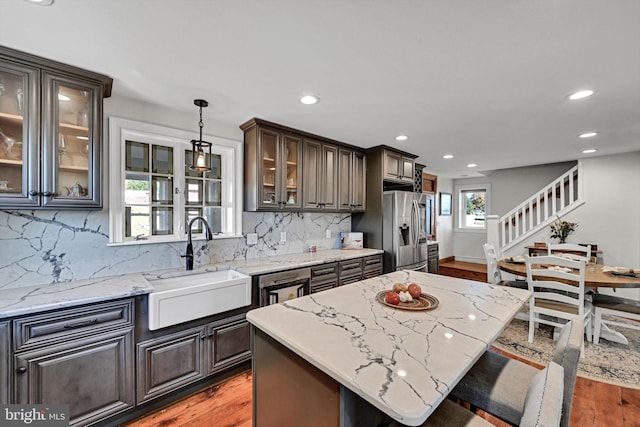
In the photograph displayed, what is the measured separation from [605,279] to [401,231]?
2066mm

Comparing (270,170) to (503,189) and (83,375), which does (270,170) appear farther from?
(503,189)

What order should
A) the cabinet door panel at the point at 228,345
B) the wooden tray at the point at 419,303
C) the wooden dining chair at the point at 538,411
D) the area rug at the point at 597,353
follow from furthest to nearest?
the area rug at the point at 597,353 → the cabinet door panel at the point at 228,345 → the wooden tray at the point at 419,303 → the wooden dining chair at the point at 538,411

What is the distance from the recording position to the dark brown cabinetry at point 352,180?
3641 millimetres

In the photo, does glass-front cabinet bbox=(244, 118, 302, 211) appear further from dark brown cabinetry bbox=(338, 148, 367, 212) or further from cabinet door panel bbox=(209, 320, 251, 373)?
cabinet door panel bbox=(209, 320, 251, 373)

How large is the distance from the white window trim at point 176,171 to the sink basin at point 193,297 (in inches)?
16.8

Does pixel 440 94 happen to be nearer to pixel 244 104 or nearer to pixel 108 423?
pixel 244 104

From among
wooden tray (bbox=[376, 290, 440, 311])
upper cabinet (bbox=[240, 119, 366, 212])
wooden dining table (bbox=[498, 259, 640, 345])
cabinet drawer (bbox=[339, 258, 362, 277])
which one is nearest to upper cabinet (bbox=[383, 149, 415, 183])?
upper cabinet (bbox=[240, 119, 366, 212])

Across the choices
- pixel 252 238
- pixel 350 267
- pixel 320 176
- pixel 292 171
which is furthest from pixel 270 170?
pixel 350 267

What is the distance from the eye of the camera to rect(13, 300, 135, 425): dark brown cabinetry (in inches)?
59.3

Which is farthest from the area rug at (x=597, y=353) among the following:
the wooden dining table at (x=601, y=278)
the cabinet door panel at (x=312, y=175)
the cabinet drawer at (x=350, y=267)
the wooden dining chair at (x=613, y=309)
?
the cabinet door panel at (x=312, y=175)

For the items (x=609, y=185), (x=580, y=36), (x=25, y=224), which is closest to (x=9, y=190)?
(x=25, y=224)

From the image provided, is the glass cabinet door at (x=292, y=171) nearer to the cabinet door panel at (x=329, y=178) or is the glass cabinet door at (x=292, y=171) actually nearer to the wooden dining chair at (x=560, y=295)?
the cabinet door panel at (x=329, y=178)

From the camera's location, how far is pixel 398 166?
408 centimetres

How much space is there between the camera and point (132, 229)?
2.41 meters
